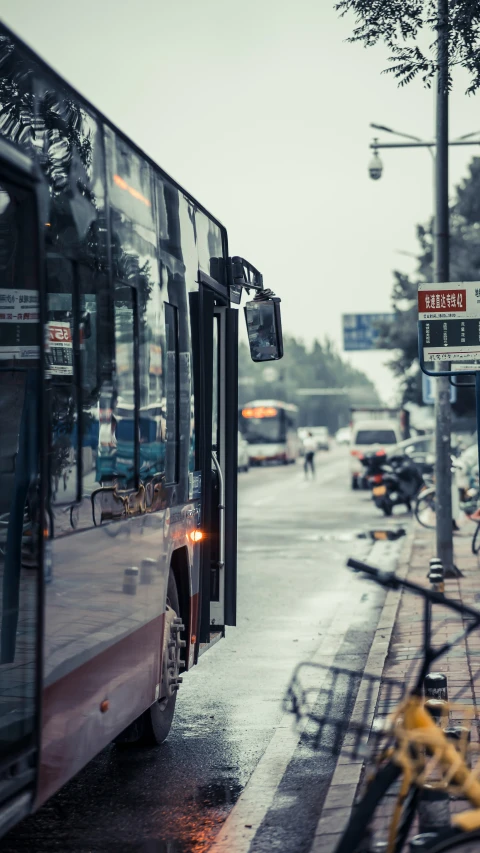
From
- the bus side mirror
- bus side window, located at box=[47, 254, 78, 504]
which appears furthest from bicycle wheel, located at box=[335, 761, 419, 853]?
the bus side mirror

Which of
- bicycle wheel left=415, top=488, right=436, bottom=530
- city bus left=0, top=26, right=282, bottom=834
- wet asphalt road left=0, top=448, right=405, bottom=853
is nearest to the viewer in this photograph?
city bus left=0, top=26, right=282, bottom=834

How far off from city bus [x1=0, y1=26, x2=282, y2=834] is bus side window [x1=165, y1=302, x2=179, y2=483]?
11mm

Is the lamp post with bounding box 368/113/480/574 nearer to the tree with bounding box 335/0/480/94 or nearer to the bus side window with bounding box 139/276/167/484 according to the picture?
the tree with bounding box 335/0/480/94

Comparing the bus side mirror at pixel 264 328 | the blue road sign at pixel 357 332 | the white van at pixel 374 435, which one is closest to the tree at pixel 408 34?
the bus side mirror at pixel 264 328

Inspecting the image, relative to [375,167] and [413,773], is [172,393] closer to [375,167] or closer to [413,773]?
[413,773]

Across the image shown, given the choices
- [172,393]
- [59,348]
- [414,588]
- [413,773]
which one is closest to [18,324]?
[59,348]

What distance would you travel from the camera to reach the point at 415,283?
52000 millimetres

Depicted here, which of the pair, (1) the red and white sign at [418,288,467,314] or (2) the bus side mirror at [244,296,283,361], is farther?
(1) the red and white sign at [418,288,467,314]

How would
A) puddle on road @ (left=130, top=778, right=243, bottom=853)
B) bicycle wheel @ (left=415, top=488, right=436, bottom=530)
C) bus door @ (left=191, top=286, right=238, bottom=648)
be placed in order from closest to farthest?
puddle on road @ (left=130, top=778, right=243, bottom=853) → bus door @ (left=191, top=286, right=238, bottom=648) → bicycle wheel @ (left=415, top=488, right=436, bottom=530)

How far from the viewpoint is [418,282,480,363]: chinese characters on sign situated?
10461mm

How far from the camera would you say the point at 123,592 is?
5.10 m

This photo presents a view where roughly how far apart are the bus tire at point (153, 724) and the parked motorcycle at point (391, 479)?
1943cm

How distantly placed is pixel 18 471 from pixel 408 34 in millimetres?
5000

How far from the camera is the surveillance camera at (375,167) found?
25078 millimetres
